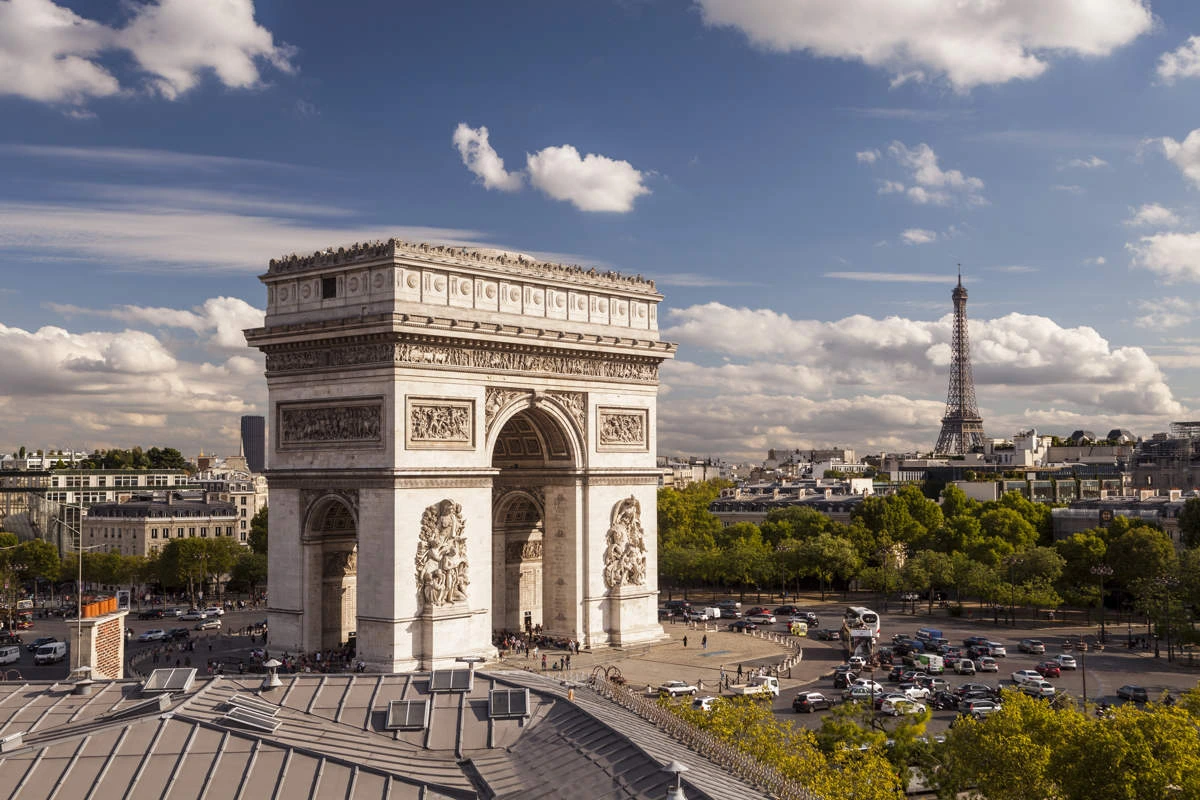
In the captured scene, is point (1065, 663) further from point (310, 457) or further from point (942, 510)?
point (942, 510)

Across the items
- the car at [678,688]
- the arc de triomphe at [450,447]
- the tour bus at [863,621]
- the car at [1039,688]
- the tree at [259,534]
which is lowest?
the car at [1039,688]

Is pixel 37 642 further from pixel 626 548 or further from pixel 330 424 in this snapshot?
pixel 626 548

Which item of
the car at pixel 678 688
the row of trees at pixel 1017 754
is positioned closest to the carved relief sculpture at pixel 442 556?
the car at pixel 678 688

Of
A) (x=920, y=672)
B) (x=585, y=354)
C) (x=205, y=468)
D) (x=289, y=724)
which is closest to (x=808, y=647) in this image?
(x=920, y=672)

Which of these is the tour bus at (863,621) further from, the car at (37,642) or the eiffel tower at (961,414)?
the eiffel tower at (961,414)

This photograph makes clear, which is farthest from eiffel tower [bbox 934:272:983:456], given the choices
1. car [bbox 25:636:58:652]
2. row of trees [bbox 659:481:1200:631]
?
car [bbox 25:636:58:652]

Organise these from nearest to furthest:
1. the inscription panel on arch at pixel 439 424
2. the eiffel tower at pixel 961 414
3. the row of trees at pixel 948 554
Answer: the inscription panel on arch at pixel 439 424 < the row of trees at pixel 948 554 < the eiffel tower at pixel 961 414
